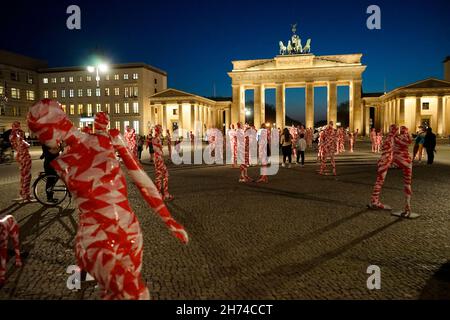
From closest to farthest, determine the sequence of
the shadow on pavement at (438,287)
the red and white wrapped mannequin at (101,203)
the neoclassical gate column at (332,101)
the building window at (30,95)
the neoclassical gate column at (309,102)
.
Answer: the red and white wrapped mannequin at (101,203) → the shadow on pavement at (438,287) → the neoclassical gate column at (332,101) → the neoclassical gate column at (309,102) → the building window at (30,95)

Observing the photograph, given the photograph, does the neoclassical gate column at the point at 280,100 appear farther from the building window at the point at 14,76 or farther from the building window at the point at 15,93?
the building window at the point at 14,76

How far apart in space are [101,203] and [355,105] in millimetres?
66478

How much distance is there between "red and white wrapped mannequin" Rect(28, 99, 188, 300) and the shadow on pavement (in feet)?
10.8

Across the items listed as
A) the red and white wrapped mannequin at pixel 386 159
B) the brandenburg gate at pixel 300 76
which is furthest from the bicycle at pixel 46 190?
the brandenburg gate at pixel 300 76

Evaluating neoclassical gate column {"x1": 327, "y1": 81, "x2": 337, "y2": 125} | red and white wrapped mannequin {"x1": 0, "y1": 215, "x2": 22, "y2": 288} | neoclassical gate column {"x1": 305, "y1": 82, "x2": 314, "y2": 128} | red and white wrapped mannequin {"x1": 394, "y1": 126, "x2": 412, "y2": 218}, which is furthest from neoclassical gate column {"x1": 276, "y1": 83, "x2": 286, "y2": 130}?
red and white wrapped mannequin {"x1": 0, "y1": 215, "x2": 22, "y2": 288}

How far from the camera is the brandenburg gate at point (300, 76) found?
206 feet

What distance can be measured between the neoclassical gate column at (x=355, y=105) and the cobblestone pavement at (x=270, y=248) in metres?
55.7

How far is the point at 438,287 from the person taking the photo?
4496mm

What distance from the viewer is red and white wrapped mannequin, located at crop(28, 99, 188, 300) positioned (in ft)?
8.24

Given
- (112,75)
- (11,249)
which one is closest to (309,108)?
(112,75)

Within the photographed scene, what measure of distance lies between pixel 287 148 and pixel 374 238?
12549mm

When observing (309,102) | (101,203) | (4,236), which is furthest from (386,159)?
(309,102)

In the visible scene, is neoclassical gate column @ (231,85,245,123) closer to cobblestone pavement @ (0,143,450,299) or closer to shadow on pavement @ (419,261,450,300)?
cobblestone pavement @ (0,143,450,299)

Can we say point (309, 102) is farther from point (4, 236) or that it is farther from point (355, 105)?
point (4, 236)
